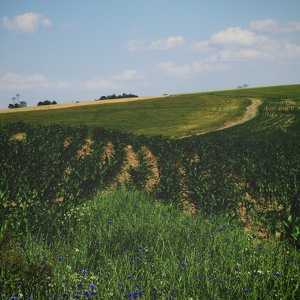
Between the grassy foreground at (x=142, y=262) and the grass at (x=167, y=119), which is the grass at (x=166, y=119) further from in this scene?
the grassy foreground at (x=142, y=262)

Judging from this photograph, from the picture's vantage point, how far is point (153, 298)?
523 centimetres

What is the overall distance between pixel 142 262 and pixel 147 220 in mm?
2362

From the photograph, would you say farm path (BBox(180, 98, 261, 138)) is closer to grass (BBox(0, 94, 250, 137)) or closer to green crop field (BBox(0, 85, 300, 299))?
grass (BBox(0, 94, 250, 137))

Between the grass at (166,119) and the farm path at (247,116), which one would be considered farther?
the farm path at (247,116)

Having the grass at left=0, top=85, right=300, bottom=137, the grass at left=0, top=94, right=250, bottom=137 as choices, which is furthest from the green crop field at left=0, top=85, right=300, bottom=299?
the grass at left=0, top=94, right=250, bottom=137

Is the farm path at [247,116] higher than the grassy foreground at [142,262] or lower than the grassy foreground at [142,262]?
higher

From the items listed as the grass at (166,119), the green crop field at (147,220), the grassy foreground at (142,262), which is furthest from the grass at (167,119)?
the grassy foreground at (142,262)

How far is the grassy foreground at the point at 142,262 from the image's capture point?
17.3 ft

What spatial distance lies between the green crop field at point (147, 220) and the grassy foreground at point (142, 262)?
0.10ft

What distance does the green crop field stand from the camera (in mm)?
5508

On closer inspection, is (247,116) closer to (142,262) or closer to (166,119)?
(166,119)

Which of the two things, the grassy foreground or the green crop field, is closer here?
the grassy foreground

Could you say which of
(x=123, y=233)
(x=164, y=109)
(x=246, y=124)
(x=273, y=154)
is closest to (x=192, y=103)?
(x=164, y=109)

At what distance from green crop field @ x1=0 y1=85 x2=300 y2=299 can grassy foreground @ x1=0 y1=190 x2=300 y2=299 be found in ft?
0.10
